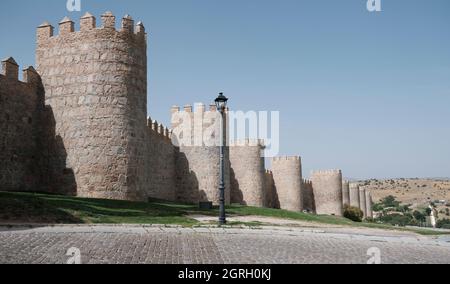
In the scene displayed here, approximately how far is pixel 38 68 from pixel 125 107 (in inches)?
174

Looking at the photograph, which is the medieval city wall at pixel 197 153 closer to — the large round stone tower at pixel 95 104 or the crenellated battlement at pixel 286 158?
the crenellated battlement at pixel 286 158

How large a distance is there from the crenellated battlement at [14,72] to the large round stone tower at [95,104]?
431 millimetres

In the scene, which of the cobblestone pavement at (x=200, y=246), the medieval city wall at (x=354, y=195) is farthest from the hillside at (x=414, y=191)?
the cobblestone pavement at (x=200, y=246)

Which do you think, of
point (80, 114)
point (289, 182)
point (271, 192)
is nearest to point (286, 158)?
point (289, 182)

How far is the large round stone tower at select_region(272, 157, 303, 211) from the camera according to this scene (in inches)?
1527

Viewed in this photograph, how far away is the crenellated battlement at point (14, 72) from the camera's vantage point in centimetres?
1789

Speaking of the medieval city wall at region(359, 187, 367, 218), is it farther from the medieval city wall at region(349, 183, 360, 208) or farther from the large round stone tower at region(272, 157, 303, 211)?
the large round stone tower at region(272, 157, 303, 211)

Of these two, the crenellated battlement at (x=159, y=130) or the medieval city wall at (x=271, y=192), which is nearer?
the crenellated battlement at (x=159, y=130)

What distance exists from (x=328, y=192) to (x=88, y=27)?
105 feet

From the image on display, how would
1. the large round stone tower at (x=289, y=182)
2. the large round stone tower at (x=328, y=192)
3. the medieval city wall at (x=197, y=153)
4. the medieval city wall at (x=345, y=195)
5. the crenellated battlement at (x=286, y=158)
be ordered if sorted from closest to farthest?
the medieval city wall at (x=197, y=153)
the large round stone tower at (x=289, y=182)
the crenellated battlement at (x=286, y=158)
the large round stone tower at (x=328, y=192)
the medieval city wall at (x=345, y=195)

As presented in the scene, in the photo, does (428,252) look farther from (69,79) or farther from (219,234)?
(69,79)

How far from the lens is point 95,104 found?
61.6ft

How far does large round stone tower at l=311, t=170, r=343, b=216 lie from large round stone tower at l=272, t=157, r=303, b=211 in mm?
6274

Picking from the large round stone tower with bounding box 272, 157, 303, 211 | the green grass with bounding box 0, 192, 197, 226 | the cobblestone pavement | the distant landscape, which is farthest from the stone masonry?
the distant landscape
